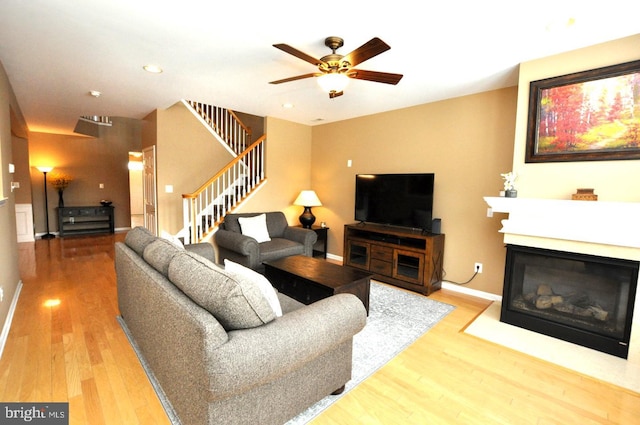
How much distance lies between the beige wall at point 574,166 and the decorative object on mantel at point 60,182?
876 centimetres

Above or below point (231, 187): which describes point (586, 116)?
above

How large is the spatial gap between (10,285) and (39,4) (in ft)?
8.67

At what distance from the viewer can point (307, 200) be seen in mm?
5227

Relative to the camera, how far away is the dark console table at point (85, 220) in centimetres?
699

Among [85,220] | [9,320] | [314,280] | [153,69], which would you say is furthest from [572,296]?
[85,220]

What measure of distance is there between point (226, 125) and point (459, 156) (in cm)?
419

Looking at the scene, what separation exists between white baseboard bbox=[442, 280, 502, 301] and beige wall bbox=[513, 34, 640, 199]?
4.62 feet

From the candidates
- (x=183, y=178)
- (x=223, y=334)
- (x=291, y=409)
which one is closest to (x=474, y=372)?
(x=291, y=409)

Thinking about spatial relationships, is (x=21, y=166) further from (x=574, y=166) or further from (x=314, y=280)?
(x=574, y=166)

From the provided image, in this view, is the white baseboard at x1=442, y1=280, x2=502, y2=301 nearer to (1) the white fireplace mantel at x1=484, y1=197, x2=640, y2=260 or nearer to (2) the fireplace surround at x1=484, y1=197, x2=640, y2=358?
(2) the fireplace surround at x1=484, y1=197, x2=640, y2=358

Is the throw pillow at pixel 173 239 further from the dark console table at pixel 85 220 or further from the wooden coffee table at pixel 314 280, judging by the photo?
the dark console table at pixel 85 220

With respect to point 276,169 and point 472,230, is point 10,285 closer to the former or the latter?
point 276,169

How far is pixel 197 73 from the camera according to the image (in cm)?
317

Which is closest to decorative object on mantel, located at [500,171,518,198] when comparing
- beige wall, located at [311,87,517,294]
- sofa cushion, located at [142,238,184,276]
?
beige wall, located at [311,87,517,294]
